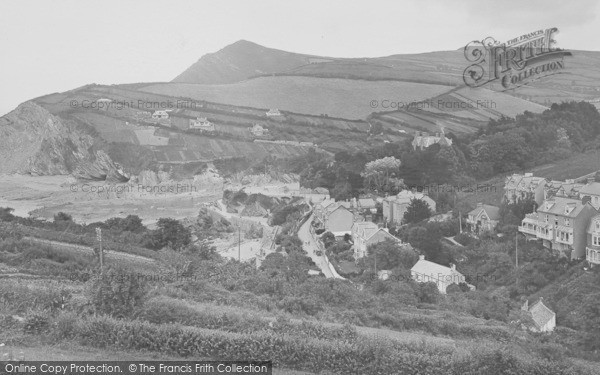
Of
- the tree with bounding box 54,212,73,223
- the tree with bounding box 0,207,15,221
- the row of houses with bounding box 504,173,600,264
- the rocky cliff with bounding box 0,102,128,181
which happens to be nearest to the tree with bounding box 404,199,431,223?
the row of houses with bounding box 504,173,600,264

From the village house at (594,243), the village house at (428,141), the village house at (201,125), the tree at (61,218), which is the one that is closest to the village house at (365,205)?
the village house at (428,141)

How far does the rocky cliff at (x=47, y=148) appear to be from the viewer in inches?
976

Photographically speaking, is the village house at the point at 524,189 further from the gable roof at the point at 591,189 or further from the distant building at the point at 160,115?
the distant building at the point at 160,115

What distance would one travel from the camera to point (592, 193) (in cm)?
1591

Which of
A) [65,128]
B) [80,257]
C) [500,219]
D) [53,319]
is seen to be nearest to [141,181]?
[65,128]

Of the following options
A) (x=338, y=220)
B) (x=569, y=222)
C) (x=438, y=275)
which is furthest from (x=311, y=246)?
(x=569, y=222)

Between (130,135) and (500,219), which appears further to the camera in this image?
(130,135)

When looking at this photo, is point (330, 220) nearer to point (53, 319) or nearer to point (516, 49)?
point (53, 319)

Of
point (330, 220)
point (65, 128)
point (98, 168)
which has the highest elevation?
point (65, 128)

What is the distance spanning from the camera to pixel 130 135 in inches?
1041

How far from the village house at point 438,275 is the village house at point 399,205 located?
4.72 metres

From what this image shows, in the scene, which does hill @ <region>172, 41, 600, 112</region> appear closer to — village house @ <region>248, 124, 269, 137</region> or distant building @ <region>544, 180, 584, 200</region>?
village house @ <region>248, 124, 269, 137</region>

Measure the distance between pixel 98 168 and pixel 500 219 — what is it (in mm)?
16669

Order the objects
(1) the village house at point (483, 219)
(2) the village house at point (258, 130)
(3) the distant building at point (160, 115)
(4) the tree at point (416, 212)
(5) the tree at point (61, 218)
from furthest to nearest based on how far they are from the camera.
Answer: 1. (2) the village house at point (258, 130)
2. (3) the distant building at point (160, 115)
3. (4) the tree at point (416, 212)
4. (5) the tree at point (61, 218)
5. (1) the village house at point (483, 219)
